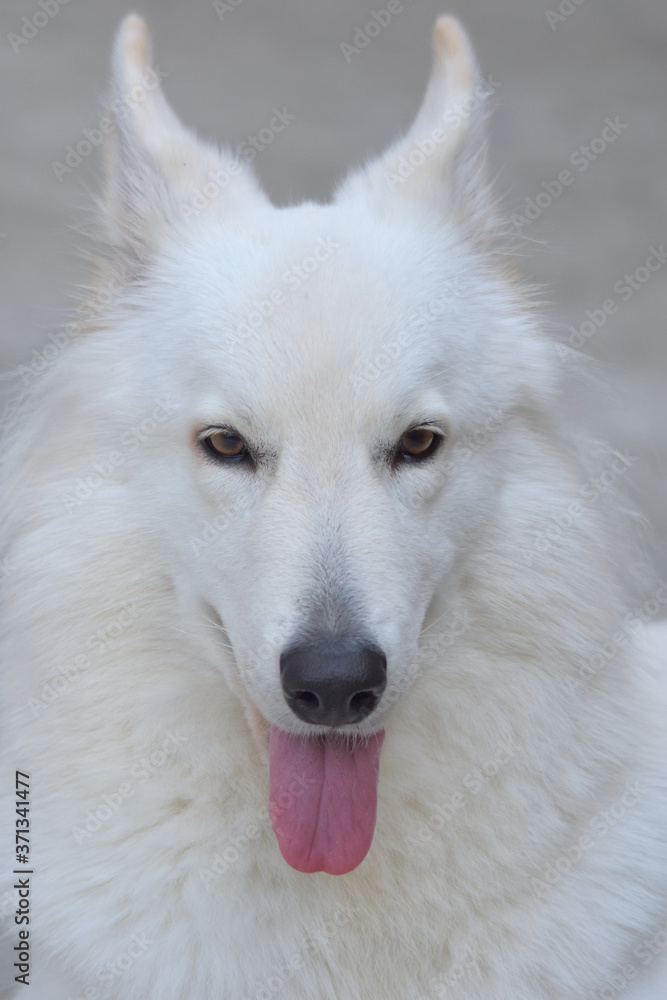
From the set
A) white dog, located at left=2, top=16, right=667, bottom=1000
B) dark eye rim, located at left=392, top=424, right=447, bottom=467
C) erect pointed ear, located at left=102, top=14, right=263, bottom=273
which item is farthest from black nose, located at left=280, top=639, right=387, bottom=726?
erect pointed ear, located at left=102, top=14, right=263, bottom=273

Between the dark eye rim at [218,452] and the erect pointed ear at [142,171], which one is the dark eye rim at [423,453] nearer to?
the dark eye rim at [218,452]

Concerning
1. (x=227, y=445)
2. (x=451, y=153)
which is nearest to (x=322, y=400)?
(x=227, y=445)

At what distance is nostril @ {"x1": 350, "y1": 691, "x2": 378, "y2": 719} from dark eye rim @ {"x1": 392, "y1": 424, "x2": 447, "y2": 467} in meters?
0.53

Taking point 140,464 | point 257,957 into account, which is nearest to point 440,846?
point 257,957

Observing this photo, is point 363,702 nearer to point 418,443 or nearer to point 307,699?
point 307,699

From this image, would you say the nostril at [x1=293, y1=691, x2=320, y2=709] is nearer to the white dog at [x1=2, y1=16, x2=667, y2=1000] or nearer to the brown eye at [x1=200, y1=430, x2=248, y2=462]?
the white dog at [x1=2, y1=16, x2=667, y2=1000]

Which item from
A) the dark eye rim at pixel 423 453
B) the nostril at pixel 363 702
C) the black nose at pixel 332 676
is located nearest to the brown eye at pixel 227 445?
the dark eye rim at pixel 423 453

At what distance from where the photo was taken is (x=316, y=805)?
7.73 ft

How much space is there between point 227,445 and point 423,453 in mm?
436

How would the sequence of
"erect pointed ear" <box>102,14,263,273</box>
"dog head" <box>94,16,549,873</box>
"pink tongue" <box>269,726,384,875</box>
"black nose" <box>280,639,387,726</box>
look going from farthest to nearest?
"erect pointed ear" <box>102,14,263,273</box>, "pink tongue" <box>269,726,384,875</box>, "dog head" <box>94,16,549,873</box>, "black nose" <box>280,639,387,726</box>

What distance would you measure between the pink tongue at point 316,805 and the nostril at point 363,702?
0.65 ft

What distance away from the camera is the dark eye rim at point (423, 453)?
2438 mm

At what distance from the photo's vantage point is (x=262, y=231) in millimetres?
2643

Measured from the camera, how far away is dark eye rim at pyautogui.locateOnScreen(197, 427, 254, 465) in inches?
95.0
